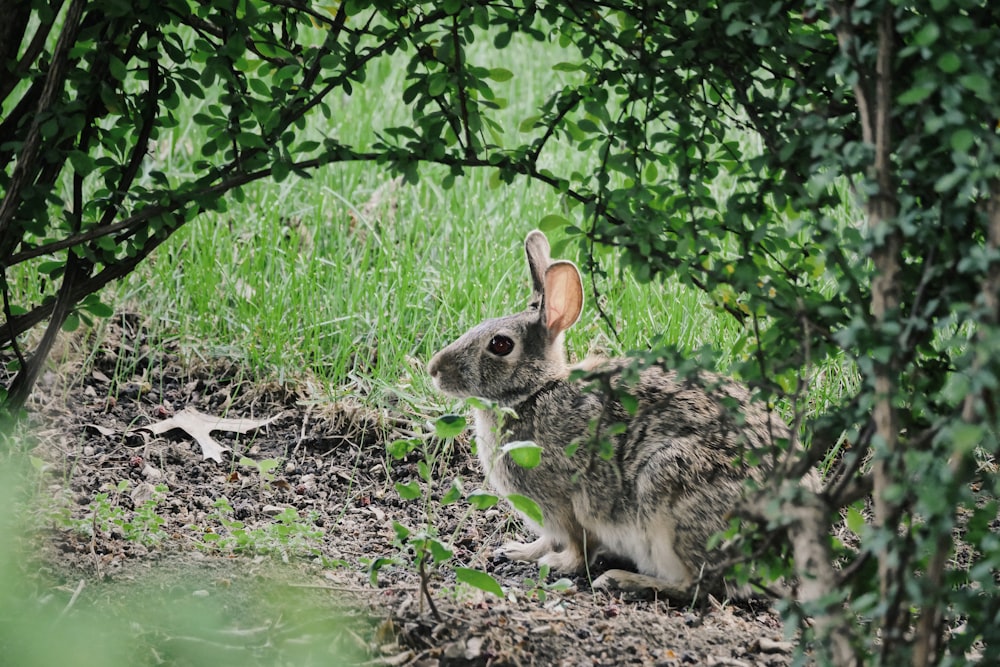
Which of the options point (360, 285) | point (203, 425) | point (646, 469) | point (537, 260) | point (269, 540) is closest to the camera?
point (269, 540)

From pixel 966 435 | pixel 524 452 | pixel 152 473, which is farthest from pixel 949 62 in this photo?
pixel 152 473

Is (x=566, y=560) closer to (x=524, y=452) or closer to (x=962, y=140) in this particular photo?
(x=524, y=452)

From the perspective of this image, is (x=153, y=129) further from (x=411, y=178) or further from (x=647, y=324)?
(x=647, y=324)

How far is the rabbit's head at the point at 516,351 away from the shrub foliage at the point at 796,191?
99cm

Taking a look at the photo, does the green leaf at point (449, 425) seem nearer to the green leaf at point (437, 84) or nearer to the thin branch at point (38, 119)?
the green leaf at point (437, 84)

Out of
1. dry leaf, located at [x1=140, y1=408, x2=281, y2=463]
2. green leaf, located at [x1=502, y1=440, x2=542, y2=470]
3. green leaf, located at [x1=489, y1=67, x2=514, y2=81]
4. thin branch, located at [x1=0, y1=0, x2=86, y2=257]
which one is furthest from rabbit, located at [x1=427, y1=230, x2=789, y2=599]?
thin branch, located at [x1=0, y1=0, x2=86, y2=257]

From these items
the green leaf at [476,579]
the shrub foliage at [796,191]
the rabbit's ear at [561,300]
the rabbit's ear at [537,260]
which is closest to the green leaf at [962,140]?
the shrub foliage at [796,191]

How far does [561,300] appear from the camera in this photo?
446cm

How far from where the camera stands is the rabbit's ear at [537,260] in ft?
14.9

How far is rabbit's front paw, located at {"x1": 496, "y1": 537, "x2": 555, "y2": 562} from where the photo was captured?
427 cm

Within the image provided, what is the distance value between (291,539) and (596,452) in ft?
3.61

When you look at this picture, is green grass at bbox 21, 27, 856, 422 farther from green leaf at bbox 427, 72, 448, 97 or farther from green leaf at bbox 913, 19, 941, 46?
green leaf at bbox 913, 19, 941, 46

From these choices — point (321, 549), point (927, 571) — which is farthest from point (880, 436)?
point (321, 549)

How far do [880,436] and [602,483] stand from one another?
1952 mm
